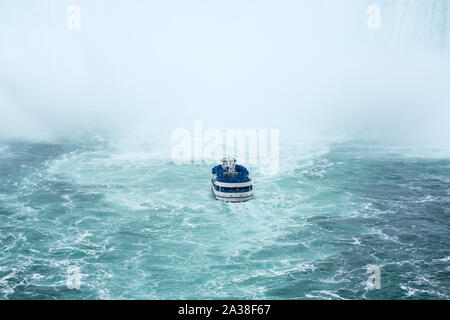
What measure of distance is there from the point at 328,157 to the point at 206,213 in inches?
2063

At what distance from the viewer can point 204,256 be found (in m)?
79.2

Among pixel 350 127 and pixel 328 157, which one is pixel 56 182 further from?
pixel 350 127

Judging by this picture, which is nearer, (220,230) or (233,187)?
(220,230)

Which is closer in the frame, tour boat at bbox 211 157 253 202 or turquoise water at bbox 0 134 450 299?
turquoise water at bbox 0 134 450 299

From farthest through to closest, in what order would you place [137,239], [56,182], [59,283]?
[56,182] → [137,239] → [59,283]

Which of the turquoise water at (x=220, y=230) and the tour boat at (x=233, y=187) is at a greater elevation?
the tour boat at (x=233, y=187)

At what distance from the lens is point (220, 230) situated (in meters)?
88.4

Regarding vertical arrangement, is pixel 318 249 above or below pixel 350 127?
below

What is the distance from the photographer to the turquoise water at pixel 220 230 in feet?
232

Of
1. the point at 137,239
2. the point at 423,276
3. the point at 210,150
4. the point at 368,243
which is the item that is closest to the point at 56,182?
the point at 137,239

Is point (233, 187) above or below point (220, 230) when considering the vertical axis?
above

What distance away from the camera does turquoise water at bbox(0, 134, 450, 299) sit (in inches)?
2783

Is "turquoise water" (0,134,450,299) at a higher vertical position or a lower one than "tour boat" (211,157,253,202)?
lower

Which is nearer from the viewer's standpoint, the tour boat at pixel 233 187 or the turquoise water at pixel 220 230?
the turquoise water at pixel 220 230
